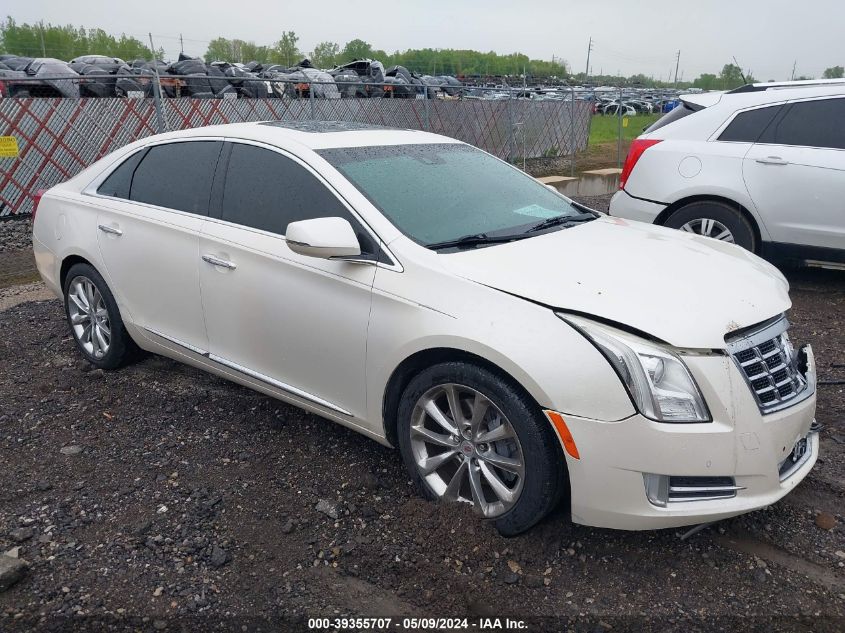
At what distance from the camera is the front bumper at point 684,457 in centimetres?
247

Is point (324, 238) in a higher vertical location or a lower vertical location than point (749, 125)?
lower

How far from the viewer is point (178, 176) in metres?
4.06

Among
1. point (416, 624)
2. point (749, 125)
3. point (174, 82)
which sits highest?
point (174, 82)

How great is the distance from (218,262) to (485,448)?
5.53 ft

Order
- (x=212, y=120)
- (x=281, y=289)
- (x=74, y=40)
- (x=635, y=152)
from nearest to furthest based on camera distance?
1. (x=281, y=289)
2. (x=635, y=152)
3. (x=212, y=120)
4. (x=74, y=40)

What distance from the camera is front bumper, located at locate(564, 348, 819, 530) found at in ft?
8.11

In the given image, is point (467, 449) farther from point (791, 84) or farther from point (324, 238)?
point (791, 84)

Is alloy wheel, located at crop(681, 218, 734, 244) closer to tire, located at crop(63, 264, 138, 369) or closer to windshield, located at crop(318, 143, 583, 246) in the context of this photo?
windshield, located at crop(318, 143, 583, 246)

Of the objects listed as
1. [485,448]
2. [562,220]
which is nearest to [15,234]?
[562,220]

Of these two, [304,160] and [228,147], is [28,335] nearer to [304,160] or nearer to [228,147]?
[228,147]

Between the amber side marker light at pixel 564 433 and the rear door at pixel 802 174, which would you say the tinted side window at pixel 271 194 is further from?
the rear door at pixel 802 174

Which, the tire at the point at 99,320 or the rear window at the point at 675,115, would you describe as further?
the rear window at the point at 675,115

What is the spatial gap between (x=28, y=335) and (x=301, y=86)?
1245 centimetres

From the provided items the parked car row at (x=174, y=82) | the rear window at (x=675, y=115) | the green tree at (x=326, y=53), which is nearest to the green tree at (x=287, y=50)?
the green tree at (x=326, y=53)
